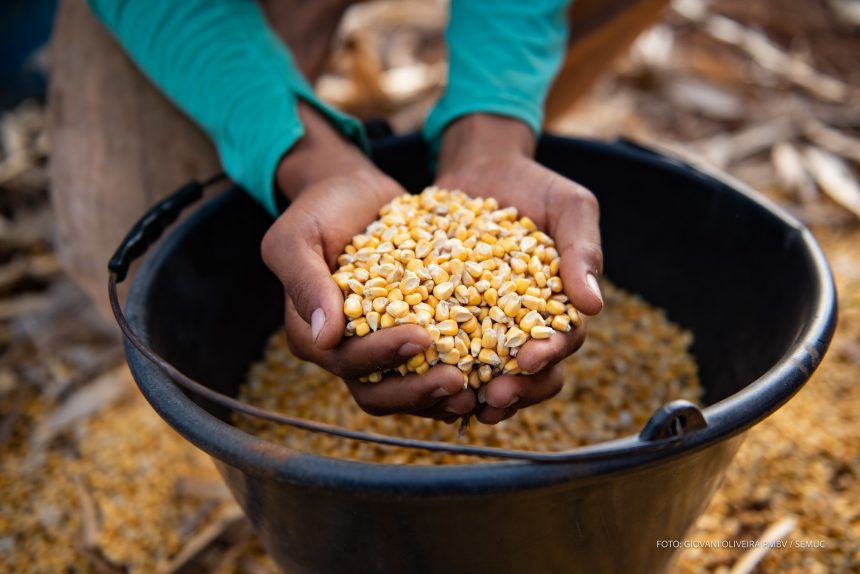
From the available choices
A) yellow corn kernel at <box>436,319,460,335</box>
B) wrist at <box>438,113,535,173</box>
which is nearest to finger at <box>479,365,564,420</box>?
yellow corn kernel at <box>436,319,460,335</box>

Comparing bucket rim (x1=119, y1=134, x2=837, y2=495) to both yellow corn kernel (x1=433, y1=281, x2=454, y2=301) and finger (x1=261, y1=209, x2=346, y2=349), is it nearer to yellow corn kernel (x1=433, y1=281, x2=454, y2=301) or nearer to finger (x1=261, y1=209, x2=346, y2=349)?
finger (x1=261, y1=209, x2=346, y2=349)

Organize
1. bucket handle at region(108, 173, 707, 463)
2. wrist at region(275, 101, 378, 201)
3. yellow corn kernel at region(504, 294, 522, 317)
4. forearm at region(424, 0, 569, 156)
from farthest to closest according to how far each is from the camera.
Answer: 1. forearm at region(424, 0, 569, 156)
2. wrist at region(275, 101, 378, 201)
3. yellow corn kernel at region(504, 294, 522, 317)
4. bucket handle at region(108, 173, 707, 463)

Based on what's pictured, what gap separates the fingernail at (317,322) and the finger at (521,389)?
28 centimetres

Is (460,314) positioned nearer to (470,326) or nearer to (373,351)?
(470,326)

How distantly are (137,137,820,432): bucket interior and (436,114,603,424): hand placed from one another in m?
0.23

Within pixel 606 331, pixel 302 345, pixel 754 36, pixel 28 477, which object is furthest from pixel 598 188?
pixel 754 36

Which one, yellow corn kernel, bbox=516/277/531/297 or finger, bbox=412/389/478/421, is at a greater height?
yellow corn kernel, bbox=516/277/531/297

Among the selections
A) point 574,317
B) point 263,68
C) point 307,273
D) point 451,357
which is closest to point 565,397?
point 574,317

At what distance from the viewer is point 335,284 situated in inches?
46.4

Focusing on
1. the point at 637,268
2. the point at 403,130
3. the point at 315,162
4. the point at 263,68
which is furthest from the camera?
the point at 403,130

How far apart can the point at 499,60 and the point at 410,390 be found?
37.9 inches

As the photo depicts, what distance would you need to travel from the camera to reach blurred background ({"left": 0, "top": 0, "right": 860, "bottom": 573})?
68.3 inches

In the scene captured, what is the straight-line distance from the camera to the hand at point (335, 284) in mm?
1095

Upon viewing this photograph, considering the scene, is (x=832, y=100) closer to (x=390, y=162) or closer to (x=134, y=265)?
(x=390, y=162)
